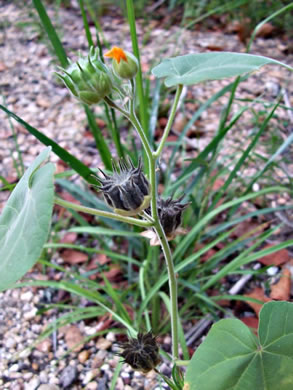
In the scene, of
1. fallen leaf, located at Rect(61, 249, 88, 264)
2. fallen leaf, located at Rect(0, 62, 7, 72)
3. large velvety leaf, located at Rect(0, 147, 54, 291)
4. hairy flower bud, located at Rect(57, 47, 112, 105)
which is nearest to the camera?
large velvety leaf, located at Rect(0, 147, 54, 291)

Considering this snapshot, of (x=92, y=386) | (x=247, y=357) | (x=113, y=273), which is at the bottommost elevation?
(x=92, y=386)

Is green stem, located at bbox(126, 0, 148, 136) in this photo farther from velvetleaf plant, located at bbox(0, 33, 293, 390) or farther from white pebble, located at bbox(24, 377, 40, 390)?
white pebble, located at bbox(24, 377, 40, 390)

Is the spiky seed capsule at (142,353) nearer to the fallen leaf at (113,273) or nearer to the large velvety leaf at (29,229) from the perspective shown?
the large velvety leaf at (29,229)

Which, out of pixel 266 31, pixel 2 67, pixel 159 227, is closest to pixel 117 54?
pixel 159 227

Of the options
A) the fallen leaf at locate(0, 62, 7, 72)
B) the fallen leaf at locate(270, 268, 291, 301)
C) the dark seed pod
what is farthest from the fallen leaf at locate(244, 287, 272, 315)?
the fallen leaf at locate(0, 62, 7, 72)

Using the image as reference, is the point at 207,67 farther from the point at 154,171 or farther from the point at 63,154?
the point at 63,154

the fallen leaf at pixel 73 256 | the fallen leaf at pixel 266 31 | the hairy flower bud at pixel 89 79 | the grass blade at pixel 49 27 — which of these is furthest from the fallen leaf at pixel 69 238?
the fallen leaf at pixel 266 31

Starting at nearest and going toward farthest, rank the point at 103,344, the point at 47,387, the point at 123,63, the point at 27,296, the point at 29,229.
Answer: the point at 29,229 < the point at 123,63 < the point at 47,387 < the point at 103,344 < the point at 27,296
